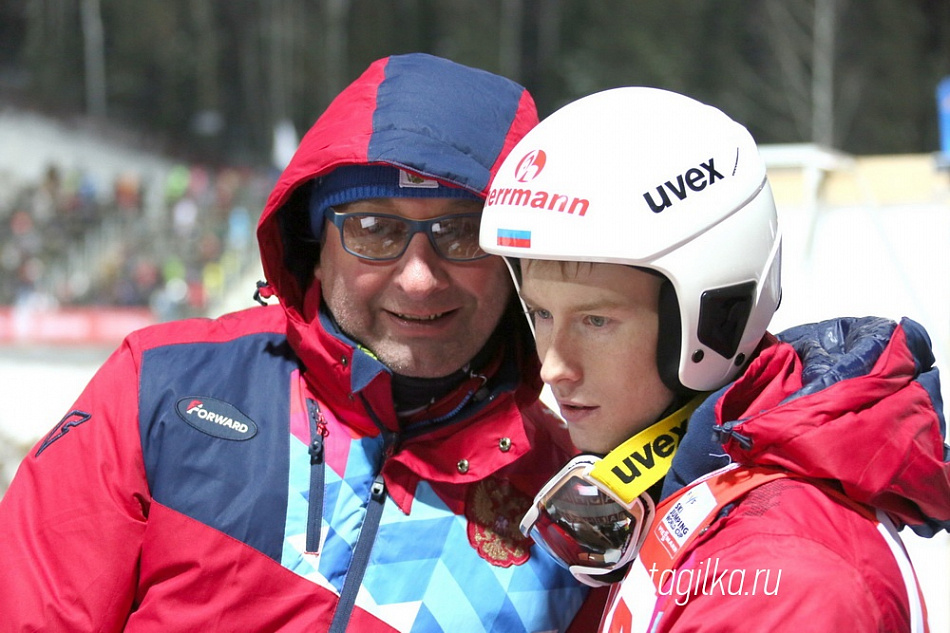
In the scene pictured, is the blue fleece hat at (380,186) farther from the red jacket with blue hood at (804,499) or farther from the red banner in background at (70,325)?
the red banner in background at (70,325)

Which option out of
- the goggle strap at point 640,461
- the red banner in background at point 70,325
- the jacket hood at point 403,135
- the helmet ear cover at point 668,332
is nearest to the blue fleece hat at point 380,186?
the jacket hood at point 403,135

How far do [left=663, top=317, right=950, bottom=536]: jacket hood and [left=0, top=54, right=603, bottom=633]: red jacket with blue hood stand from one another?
1.91ft

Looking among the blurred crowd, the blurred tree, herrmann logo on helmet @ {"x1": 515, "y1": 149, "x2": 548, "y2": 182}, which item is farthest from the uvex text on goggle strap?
the blurred tree

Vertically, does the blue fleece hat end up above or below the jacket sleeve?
above

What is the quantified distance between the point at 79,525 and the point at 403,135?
103 cm

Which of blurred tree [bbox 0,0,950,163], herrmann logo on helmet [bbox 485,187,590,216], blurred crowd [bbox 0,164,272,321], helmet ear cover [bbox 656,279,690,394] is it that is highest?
herrmann logo on helmet [bbox 485,187,590,216]

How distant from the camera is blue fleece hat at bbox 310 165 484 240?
80.6 inches

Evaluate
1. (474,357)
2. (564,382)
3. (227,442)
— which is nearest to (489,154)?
(474,357)

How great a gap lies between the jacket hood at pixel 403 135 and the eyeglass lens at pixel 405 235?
0.33ft

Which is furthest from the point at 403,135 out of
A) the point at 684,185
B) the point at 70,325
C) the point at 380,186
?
the point at 70,325

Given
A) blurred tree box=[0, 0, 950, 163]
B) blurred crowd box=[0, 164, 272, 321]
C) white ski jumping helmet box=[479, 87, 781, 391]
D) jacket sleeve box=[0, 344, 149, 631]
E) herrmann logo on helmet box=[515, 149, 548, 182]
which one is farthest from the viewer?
blurred tree box=[0, 0, 950, 163]

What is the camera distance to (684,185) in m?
1.62

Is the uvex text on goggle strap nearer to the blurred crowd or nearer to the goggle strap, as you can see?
the goggle strap

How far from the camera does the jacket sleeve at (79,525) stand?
6.13 ft
